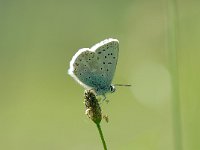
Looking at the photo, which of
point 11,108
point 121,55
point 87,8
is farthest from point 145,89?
point 87,8

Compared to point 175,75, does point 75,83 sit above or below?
below

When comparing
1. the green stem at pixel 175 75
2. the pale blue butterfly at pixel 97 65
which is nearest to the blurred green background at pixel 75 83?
the pale blue butterfly at pixel 97 65

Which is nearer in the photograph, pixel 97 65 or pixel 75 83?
pixel 97 65

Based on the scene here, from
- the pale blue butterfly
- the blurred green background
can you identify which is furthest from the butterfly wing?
the blurred green background

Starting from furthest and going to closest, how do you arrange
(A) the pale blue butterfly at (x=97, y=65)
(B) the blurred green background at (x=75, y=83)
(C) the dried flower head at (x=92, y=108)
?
(B) the blurred green background at (x=75, y=83), (A) the pale blue butterfly at (x=97, y=65), (C) the dried flower head at (x=92, y=108)

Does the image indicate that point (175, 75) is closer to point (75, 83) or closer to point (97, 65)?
point (97, 65)

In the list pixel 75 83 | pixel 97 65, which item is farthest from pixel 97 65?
pixel 75 83

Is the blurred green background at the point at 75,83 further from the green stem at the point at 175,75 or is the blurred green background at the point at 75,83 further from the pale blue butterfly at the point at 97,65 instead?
the green stem at the point at 175,75

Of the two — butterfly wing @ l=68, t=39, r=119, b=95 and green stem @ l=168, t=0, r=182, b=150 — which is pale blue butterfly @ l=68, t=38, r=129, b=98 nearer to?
butterfly wing @ l=68, t=39, r=119, b=95
